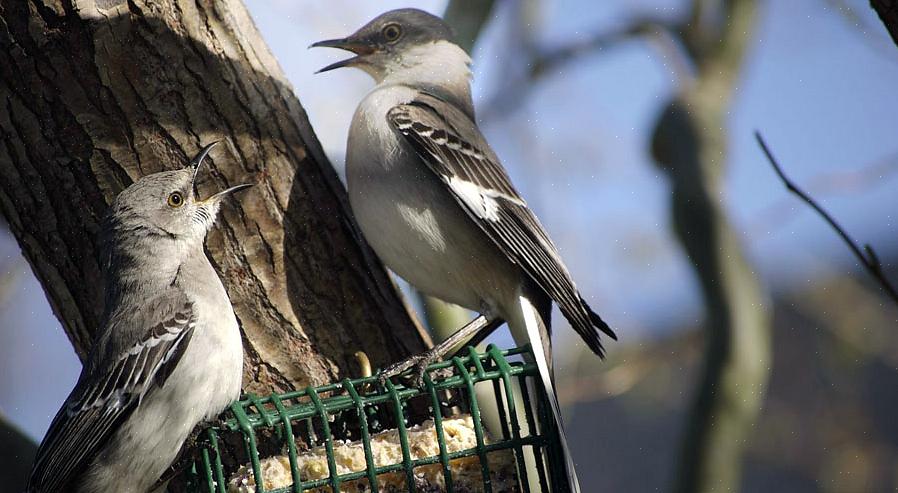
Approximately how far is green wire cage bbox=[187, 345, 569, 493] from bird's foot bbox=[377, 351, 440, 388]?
0.13ft

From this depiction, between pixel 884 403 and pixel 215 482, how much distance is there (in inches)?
294

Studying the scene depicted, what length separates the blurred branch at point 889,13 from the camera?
3.15 metres

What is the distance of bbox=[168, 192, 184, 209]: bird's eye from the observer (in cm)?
399

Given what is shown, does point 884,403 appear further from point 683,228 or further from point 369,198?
point 369,198

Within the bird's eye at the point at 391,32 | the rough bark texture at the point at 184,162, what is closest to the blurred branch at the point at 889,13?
the rough bark texture at the point at 184,162

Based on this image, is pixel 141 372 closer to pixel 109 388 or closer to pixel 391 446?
pixel 109 388

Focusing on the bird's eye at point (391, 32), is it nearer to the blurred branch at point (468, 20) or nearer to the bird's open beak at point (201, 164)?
the blurred branch at point (468, 20)

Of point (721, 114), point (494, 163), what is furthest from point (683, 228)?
point (494, 163)

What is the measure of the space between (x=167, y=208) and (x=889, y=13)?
117 inches

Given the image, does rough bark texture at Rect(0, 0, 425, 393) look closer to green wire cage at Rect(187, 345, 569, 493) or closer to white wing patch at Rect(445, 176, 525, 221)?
green wire cage at Rect(187, 345, 569, 493)

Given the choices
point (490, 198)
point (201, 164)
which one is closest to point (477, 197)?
point (490, 198)

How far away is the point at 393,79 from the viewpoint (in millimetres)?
5164

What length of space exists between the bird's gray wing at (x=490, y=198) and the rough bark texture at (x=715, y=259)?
95 centimetres

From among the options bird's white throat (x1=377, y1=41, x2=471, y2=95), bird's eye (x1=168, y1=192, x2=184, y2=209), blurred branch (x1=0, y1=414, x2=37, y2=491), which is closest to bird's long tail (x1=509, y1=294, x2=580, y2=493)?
bird's white throat (x1=377, y1=41, x2=471, y2=95)
